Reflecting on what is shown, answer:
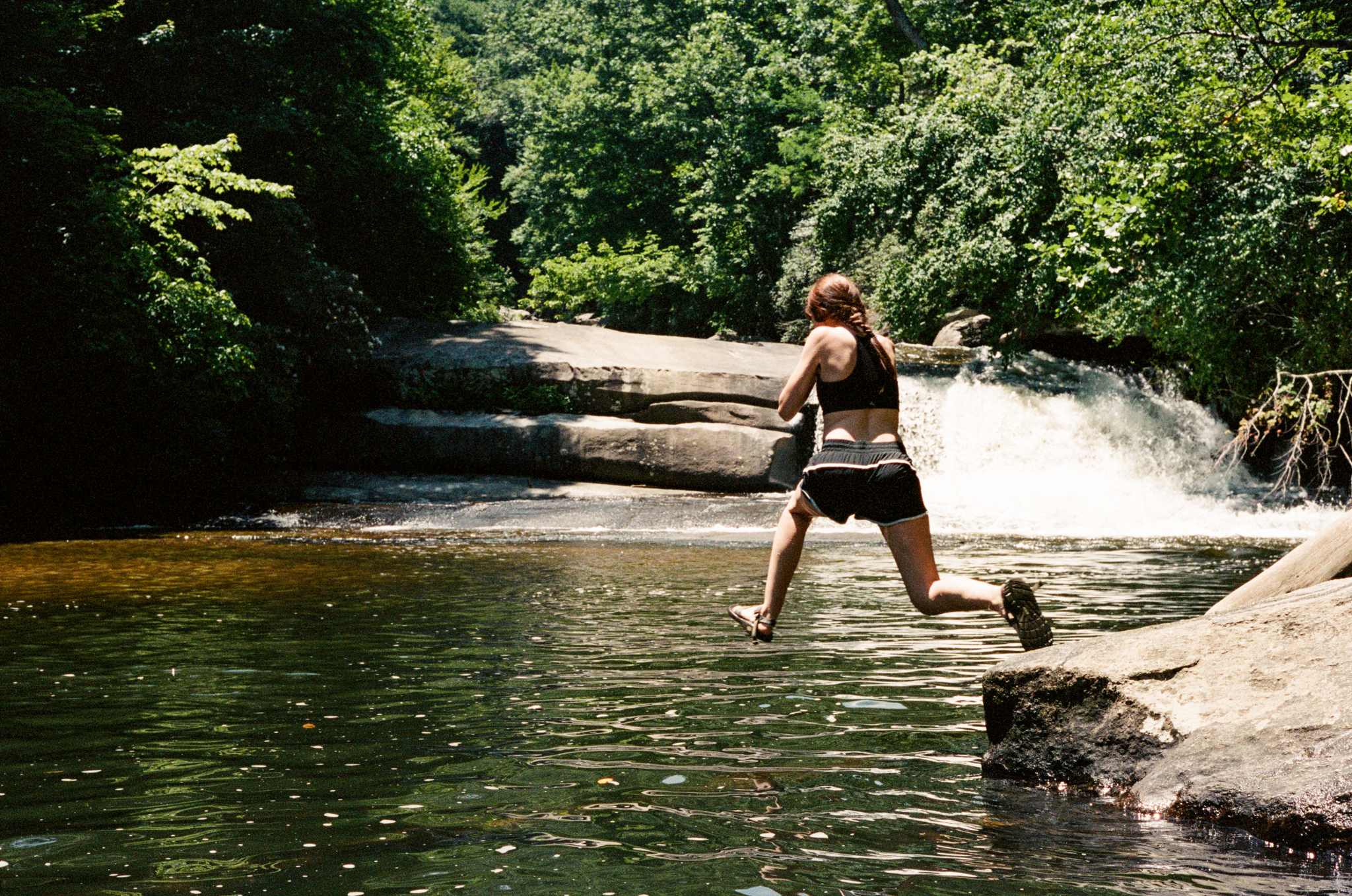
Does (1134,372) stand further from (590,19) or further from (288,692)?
(590,19)

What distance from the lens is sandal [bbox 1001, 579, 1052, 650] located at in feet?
17.9

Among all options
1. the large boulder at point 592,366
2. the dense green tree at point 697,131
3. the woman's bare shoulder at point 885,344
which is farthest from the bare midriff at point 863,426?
the dense green tree at point 697,131

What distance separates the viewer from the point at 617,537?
17703 millimetres

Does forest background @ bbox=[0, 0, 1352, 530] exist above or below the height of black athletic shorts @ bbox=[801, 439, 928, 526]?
above

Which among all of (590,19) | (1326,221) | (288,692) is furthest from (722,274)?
(288,692)

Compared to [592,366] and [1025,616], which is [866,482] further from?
[592,366]

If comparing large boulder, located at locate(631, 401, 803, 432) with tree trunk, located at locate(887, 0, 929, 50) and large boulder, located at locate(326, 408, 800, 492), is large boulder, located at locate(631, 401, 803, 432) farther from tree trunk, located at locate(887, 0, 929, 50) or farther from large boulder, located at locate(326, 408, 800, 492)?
tree trunk, located at locate(887, 0, 929, 50)

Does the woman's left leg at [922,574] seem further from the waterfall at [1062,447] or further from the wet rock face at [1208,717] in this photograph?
the waterfall at [1062,447]

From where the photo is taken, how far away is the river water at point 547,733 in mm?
3816

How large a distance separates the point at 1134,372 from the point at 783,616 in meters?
20.4

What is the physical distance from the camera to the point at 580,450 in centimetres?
2334

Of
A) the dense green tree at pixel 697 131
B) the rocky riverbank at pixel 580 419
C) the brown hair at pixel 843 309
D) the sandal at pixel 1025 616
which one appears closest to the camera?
the sandal at pixel 1025 616

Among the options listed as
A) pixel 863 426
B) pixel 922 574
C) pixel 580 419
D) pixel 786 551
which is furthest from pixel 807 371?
pixel 580 419

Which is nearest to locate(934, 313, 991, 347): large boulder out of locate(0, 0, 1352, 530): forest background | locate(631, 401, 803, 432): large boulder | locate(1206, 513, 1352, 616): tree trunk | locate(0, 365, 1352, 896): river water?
locate(0, 0, 1352, 530): forest background
